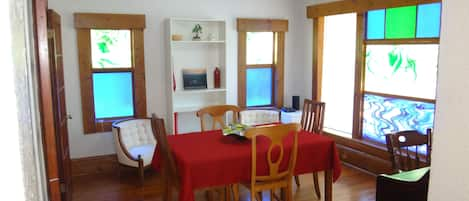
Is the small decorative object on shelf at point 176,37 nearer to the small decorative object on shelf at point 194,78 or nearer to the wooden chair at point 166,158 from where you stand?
the small decorative object on shelf at point 194,78

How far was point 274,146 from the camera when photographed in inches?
118

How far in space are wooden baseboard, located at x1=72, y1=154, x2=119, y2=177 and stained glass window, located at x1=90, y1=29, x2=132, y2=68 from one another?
118 cm

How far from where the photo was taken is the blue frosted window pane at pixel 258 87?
5672mm

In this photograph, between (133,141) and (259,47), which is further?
(259,47)

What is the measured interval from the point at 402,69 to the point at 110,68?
354 cm

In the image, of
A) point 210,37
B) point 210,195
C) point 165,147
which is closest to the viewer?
point 165,147

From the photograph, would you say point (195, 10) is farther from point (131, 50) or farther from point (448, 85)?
point (448, 85)

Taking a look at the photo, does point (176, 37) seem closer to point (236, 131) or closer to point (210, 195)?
point (236, 131)

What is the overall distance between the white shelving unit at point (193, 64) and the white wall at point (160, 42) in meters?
0.14

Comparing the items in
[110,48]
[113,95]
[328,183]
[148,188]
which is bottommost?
[148,188]

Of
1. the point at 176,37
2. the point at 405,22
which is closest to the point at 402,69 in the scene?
the point at 405,22

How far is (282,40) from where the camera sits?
18.7 feet

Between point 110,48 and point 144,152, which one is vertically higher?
point 110,48

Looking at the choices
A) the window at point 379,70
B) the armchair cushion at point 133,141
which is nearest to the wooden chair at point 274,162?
the window at point 379,70
